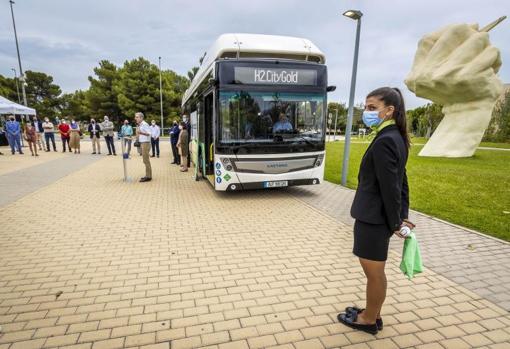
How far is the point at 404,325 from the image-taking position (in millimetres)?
2928

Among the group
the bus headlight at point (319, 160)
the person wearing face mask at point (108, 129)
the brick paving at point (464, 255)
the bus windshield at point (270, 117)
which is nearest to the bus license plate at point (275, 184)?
the bus headlight at point (319, 160)

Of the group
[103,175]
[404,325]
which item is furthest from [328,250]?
[103,175]

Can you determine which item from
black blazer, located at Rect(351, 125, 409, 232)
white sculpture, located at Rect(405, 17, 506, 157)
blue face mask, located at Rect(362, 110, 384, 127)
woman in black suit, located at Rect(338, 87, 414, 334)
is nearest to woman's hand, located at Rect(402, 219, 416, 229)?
woman in black suit, located at Rect(338, 87, 414, 334)

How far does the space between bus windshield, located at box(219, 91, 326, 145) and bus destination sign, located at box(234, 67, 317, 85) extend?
261mm

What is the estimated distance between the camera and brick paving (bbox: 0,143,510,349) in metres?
2.73

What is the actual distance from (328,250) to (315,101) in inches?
158

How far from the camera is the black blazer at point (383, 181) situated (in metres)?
2.27

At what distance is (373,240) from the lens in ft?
7.95

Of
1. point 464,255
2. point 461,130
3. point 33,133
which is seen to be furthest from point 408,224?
point 33,133

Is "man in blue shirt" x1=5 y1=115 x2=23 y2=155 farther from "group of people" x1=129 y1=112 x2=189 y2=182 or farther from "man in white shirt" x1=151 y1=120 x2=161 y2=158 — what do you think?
"man in white shirt" x1=151 y1=120 x2=161 y2=158

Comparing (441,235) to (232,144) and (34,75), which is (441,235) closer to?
(232,144)

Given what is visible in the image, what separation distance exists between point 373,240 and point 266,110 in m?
5.16

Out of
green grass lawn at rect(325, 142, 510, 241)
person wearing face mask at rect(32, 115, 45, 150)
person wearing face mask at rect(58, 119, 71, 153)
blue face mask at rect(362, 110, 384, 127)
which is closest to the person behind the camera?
blue face mask at rect(362, 110, 384, 127)

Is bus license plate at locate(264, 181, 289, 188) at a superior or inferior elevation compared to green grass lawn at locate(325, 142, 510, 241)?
superior
